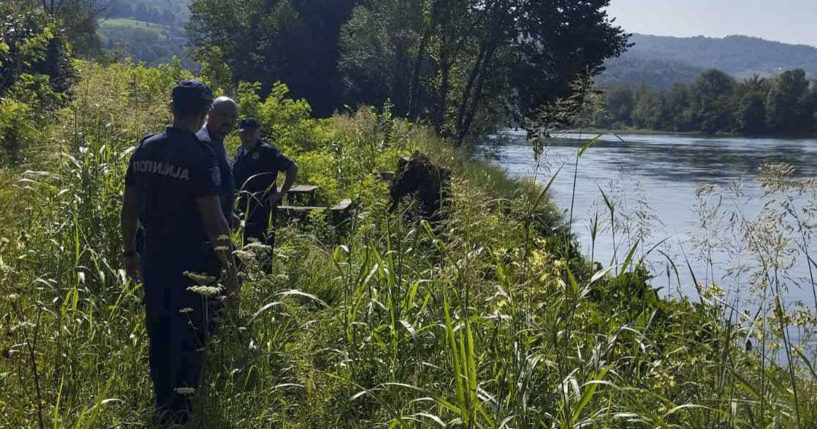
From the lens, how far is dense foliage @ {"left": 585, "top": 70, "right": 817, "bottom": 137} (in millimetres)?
70000

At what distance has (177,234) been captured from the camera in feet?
12.3

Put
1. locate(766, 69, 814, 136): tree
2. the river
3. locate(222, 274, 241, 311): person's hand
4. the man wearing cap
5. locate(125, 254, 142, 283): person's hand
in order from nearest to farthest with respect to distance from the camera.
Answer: locate(222, 274, 241, 311): person's hand < the river < locate(125, 254, 142, 283): person's hand < the man wearing cap < locate(766, 69, 814, 136): tree

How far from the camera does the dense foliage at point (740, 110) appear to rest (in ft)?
230

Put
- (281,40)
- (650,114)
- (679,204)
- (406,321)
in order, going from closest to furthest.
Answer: (406,321) < (679,204) < (281,40) < (650,114)

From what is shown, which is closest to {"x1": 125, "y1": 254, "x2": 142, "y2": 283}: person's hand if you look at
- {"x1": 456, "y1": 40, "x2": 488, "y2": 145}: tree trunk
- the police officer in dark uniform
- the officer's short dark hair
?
the police officer in dark uniform

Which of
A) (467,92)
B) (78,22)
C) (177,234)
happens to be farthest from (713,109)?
(177,234)

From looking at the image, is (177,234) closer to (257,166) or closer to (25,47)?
(257,166)

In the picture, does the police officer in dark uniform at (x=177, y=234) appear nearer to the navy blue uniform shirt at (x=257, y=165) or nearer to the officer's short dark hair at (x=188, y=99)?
the officer's short dark hair at (x=188, y=99)

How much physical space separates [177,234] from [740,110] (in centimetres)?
7699

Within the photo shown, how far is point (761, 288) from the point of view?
10.8 feet

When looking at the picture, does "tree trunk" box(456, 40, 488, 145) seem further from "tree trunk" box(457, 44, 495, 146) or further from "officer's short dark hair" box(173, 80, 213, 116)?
"officer's short dark hair" box(173, 80, 213, 116)

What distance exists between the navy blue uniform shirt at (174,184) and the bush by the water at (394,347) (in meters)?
0.37

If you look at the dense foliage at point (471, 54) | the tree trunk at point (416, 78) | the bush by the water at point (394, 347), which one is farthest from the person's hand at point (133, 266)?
the tree trunk at point (416, 78)

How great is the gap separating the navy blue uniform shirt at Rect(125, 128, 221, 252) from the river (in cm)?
164
